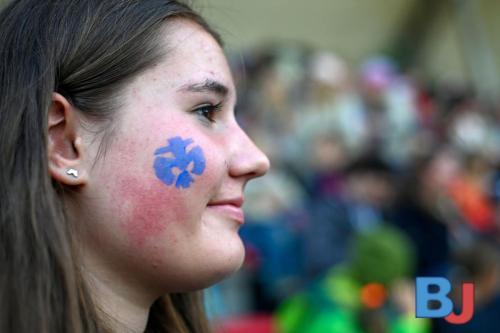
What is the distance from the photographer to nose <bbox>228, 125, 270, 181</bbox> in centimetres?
202

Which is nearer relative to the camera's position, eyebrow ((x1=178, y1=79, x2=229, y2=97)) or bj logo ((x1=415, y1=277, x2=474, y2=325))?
bj logo ((x1=415, y1=277, x2=474, y2=325))

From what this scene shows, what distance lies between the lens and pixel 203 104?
6.61 ft

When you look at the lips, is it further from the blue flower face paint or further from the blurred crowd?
the blurred crowd

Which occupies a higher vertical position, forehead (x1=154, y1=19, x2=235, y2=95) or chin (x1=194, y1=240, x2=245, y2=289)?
forehead (x1=154, y1=19, x2=235, y2=95)

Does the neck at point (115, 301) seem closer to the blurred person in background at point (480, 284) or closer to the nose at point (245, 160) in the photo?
the nose at point (245, 160)

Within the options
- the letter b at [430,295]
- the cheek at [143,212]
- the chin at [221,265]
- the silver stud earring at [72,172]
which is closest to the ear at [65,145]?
the silver stud earring at [72,172]

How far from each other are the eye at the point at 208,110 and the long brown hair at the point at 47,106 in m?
0.16

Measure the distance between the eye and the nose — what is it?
0.24 feet

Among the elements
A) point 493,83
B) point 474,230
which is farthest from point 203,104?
point 493,83

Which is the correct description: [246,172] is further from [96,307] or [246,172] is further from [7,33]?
[7,33]

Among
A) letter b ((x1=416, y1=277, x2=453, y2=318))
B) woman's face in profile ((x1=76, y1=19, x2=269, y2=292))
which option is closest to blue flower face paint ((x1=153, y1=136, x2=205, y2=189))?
woman's face in profile ((x1=76, y1=19, x2=269, y2=292))

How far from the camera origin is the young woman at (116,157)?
1.85 meters

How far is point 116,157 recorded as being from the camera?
1.91 meters

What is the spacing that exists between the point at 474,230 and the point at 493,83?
7.09m
